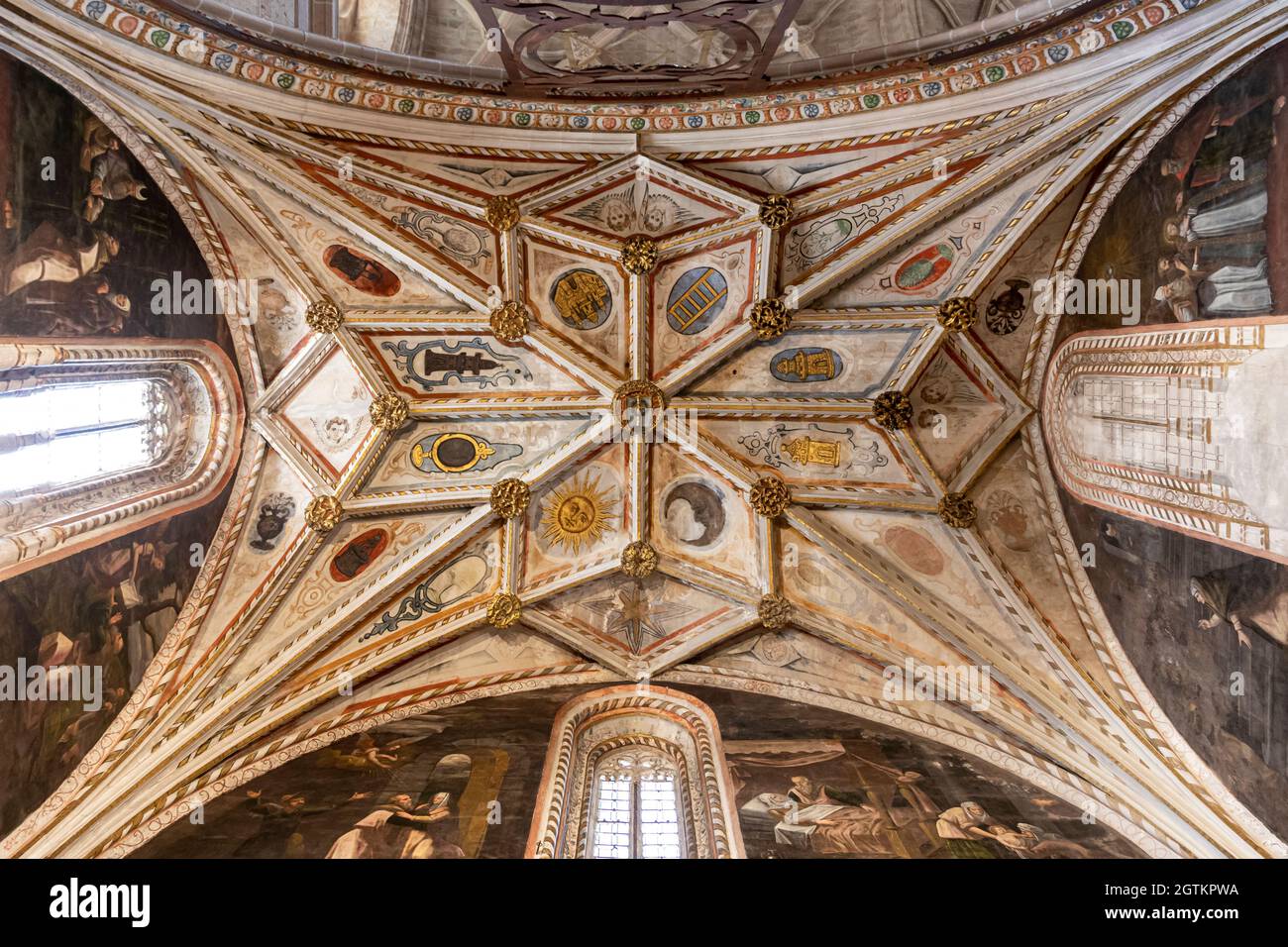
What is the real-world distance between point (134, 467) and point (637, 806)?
6.30 meters

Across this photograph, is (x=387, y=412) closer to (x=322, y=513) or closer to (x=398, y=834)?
(x=322, y=513)

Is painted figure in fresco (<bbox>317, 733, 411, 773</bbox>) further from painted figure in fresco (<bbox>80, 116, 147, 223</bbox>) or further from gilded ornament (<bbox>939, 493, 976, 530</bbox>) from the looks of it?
gilded ornament (<bbox>939, 493, 976, 530</bbox>)

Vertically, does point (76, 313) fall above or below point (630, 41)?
below

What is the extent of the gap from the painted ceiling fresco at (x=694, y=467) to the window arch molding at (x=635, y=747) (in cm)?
27

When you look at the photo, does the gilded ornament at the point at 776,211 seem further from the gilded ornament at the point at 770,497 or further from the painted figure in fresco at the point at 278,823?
the painted figure in fresco at the point at 278,823

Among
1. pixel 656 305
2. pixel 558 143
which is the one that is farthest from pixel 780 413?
pixel 558 143

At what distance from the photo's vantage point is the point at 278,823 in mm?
7152

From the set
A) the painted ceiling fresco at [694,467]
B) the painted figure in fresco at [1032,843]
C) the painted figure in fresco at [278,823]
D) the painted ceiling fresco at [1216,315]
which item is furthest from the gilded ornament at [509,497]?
the painted ceiling fresco at [1216,315]

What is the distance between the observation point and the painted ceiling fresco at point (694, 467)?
7070 millimetres

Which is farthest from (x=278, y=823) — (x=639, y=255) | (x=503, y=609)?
(x=639, y=255)

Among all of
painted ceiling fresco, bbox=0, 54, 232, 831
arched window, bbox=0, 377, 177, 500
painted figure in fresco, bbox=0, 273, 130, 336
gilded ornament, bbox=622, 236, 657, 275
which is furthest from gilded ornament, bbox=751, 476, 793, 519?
painted figure in fresco, bbox=0, 273, 130, 336

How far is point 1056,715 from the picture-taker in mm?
8430
